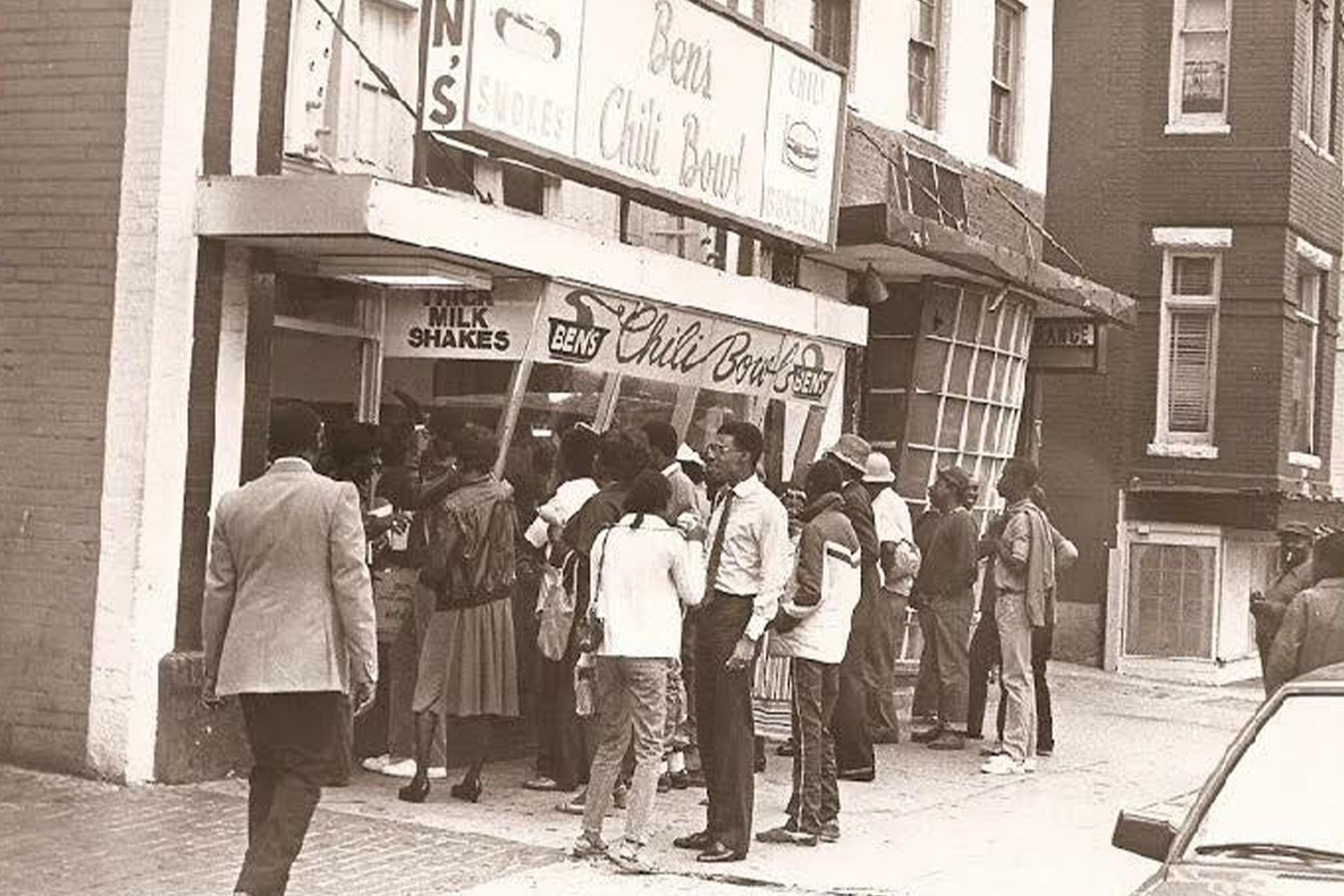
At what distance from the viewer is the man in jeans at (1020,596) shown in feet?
41.7

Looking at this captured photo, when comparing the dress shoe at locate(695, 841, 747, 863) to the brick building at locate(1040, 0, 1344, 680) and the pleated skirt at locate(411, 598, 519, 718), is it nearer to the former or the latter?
the pleated skirt at locate(411, 598, 519, 718)

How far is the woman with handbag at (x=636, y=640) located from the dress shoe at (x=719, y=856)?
0.37 meters

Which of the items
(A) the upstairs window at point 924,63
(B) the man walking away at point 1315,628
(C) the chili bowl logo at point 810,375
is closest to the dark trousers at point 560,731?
(B) the man walking away at point 1315,628

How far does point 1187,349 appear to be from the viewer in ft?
73.9

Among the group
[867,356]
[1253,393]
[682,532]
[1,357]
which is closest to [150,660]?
[1,357]

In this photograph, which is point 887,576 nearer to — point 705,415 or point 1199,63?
point 705,415

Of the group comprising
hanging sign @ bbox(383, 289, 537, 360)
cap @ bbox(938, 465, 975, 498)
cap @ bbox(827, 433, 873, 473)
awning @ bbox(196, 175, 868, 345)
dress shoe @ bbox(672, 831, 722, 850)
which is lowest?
dress shoe @ bbox(672, 831, 722, 850)

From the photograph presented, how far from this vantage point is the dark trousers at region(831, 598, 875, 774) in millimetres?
11961

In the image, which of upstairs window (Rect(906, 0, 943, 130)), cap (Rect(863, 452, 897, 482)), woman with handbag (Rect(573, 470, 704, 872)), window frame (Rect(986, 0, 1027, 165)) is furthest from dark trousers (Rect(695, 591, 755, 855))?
window frame (Rect(986, 0, 1027, 165))

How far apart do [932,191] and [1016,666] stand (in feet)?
19.8

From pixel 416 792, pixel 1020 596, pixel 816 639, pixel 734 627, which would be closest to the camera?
pixel 734 627

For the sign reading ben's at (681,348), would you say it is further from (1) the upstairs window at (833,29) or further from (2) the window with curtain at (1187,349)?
(2) the window with curtain at (1187,349)

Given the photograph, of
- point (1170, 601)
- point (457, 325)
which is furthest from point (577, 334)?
point (1170, 601)

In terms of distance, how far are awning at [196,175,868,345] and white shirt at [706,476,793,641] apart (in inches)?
79.5
